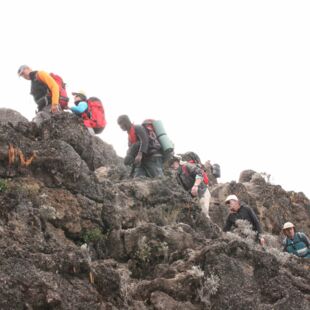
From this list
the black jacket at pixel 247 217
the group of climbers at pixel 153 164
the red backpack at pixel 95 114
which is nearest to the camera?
the black jacket at pixel 247 217

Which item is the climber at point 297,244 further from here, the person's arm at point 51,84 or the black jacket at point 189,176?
the person's arm at point 51,84

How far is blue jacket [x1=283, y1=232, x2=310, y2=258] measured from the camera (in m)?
16.7

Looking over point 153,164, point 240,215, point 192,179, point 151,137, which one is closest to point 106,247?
point 240,215

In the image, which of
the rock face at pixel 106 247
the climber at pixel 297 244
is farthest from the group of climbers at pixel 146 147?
the rock face at pixel 106 247

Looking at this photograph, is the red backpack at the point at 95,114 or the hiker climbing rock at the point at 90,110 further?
the red backpack at the point at 95,114

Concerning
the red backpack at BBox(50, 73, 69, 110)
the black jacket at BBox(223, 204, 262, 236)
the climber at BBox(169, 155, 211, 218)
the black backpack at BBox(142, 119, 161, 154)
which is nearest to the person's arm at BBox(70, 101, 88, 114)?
the red backpack at BBox(50, 73, 69, 110)

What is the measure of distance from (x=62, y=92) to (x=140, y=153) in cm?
319

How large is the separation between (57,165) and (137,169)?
5.62m

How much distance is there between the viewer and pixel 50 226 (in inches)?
478

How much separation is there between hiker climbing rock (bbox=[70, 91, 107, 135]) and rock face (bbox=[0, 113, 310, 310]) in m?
1.21

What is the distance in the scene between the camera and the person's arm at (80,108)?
1777 centimetres

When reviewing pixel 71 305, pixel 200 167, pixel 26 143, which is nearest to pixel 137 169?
pixel 200 167

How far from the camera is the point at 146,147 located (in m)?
18.2

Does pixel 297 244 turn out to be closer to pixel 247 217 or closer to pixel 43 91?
pixel 247 217
